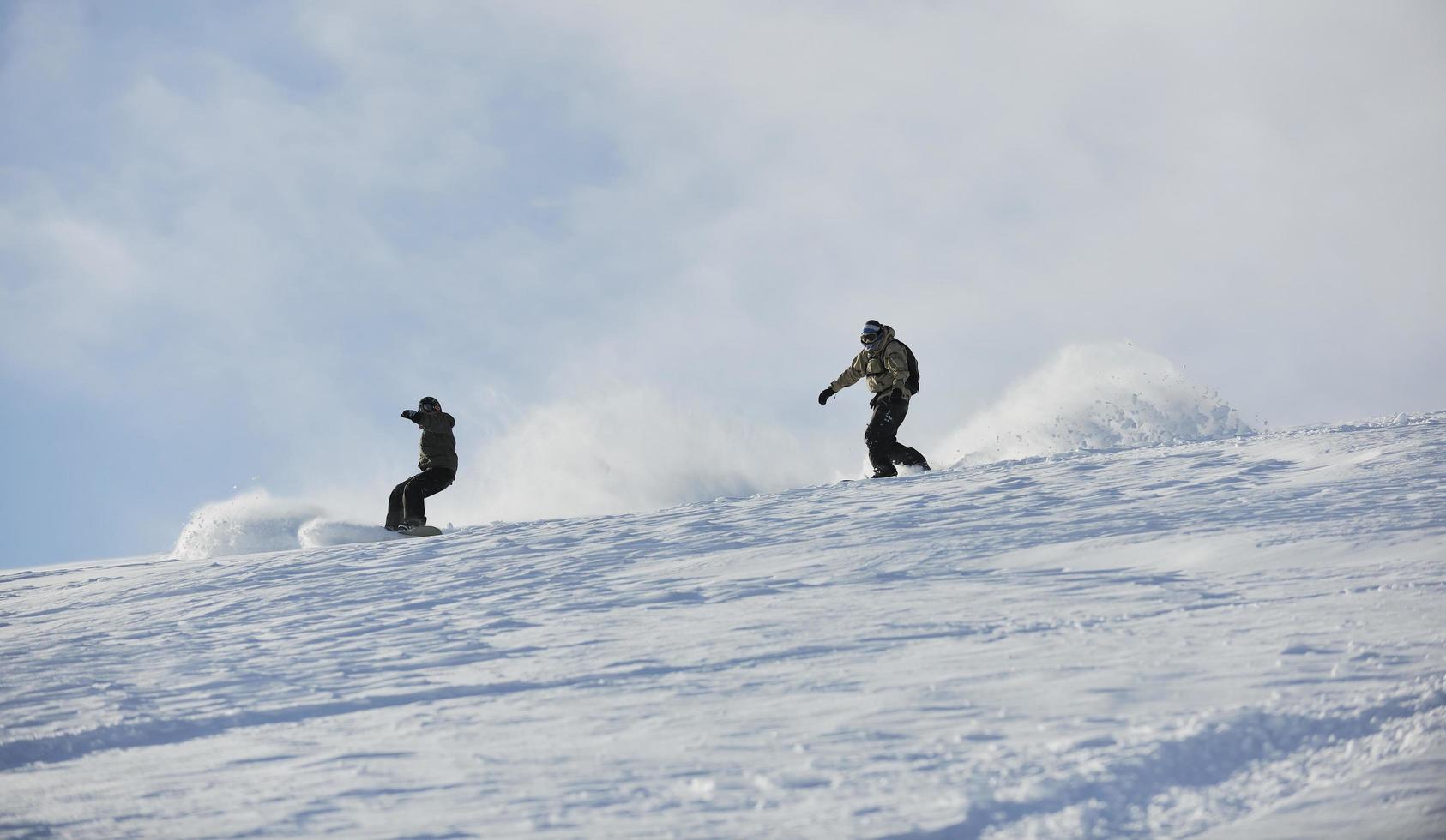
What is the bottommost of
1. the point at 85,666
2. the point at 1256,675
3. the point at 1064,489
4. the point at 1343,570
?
the point at 1256,675

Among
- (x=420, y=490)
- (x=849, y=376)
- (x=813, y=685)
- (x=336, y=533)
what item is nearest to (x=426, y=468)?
(x=420, y=490)

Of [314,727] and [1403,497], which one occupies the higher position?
[1403,497]

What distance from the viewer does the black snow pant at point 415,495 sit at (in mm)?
12312

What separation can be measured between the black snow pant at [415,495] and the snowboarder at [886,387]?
5.27 metres

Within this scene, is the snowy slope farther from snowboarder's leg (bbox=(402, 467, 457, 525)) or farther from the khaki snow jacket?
the khaki snow jacket

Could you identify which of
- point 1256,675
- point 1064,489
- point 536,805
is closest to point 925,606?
point 1256,675

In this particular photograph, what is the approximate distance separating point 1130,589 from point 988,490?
4.03 metres

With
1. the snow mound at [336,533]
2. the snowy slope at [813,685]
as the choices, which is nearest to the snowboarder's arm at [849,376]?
the snowy slope at [813,685]

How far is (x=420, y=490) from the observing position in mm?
12383

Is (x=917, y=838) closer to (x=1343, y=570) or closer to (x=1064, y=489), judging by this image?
(x=1343, y=570)

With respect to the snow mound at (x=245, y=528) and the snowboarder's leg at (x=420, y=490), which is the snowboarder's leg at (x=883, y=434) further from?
the snow mound at (x=245, y=528)

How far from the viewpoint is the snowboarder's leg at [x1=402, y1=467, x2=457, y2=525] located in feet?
40.3

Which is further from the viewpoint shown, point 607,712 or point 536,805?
point 607,712

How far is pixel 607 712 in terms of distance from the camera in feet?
15.8
